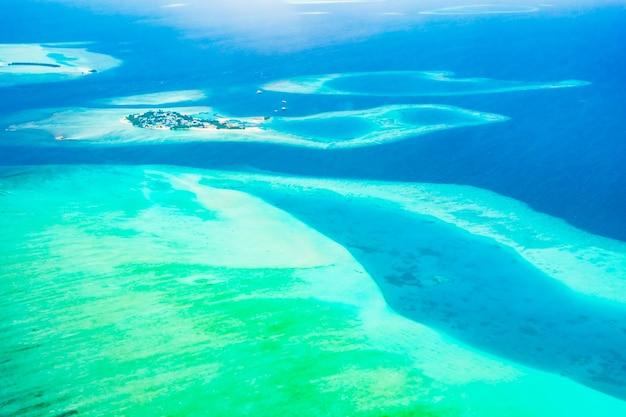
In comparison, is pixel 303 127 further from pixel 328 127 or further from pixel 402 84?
pixel 402 84

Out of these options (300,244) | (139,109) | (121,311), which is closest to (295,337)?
(121,311)

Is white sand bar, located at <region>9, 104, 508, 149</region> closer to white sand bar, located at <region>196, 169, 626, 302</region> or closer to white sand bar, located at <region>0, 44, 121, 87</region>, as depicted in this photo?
white sand bar, located at <region>196, 169, 626, 302</region>

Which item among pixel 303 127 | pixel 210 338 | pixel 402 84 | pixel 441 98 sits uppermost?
pixel 402 84

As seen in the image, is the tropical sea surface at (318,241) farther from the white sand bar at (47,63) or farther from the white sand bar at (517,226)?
the white sand bar at (47,63)

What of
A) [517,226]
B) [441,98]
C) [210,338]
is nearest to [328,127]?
[441,98]

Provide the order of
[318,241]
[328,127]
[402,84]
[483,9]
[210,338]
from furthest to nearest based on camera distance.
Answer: [483,9], [402,84], [328,127], [318,241], [210,338]

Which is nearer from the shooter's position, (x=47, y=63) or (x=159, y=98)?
(x=159, y=98)
